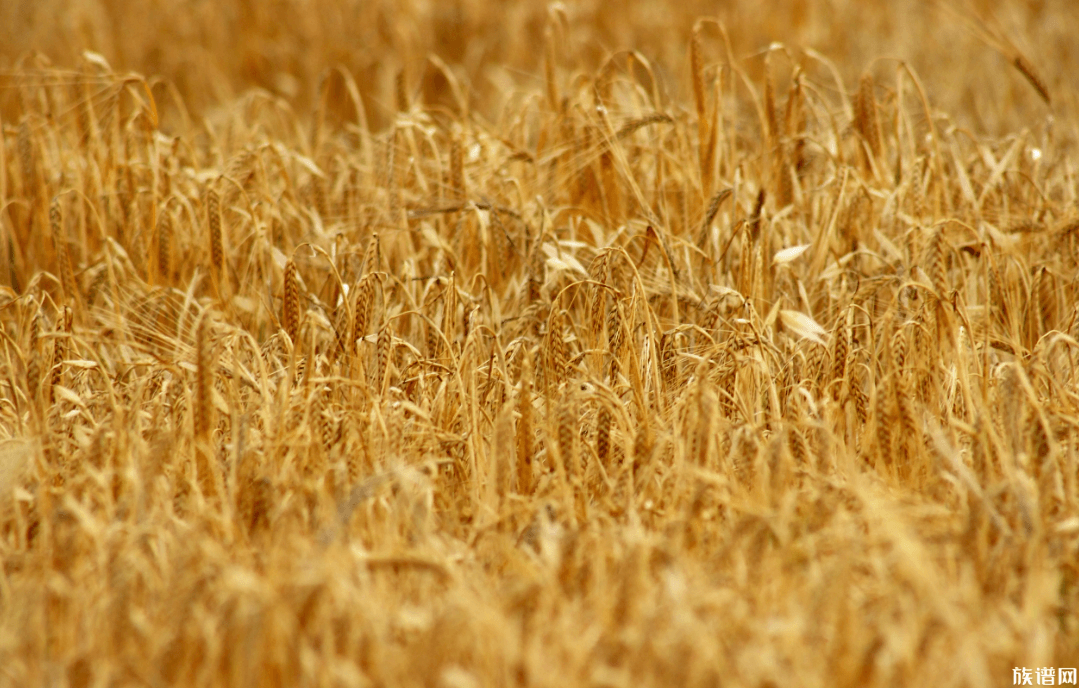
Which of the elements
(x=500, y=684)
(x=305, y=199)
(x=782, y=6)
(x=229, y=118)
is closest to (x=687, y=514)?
(x=500, y=684)

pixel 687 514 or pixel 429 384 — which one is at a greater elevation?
pixel 429 384

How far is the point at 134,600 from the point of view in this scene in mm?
1581

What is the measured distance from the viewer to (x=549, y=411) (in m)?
2.04

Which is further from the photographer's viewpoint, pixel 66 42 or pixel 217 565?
pixel 66 42

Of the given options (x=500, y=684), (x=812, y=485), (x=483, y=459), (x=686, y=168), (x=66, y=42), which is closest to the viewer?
(x=500, y=684)

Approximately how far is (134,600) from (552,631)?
0.65 m

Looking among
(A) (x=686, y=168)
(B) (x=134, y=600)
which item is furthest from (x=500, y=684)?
(A) (x=686, y=168)

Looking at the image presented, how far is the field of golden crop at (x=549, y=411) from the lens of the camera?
4.57 ft

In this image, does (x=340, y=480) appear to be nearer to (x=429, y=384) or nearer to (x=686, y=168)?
(x=429, y=384)

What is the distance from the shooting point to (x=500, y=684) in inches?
53.7

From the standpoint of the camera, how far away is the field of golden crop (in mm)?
1394

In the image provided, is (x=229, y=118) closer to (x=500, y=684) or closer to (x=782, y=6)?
(x=500, y=684)

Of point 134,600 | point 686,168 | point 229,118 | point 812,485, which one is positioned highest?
point 229,118

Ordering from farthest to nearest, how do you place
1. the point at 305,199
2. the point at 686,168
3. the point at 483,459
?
the point at 305,199, the point at 686,168, the point at 483,459
